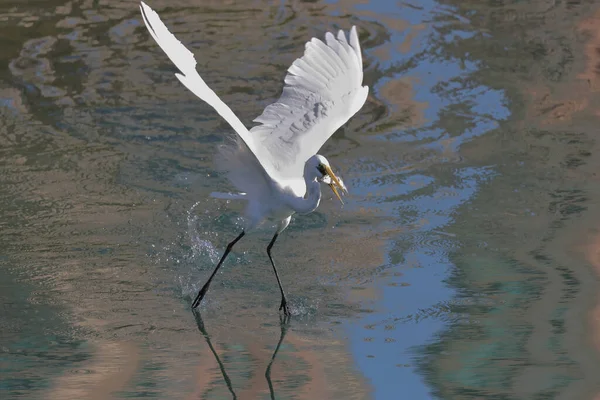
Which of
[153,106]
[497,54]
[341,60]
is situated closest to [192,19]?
[153,106]

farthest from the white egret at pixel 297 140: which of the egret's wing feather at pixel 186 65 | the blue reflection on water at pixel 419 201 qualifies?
the blue reflection on water at pixel 419 201

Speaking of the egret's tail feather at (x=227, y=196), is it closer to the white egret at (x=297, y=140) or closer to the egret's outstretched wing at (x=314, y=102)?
the white egret at (x=297, y=140)

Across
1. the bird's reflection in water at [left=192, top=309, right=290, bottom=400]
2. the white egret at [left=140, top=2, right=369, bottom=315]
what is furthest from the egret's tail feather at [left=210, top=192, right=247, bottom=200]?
the bird's reflection in water at [left=192, top=309, right=290, bottom=400]

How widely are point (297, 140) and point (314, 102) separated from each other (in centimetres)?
26

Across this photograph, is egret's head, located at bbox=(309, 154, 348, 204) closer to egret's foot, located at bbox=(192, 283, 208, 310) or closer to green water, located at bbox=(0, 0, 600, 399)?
green water, located at bbox=(0, 0, 600, 399)

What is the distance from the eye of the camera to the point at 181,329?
17.3 feet

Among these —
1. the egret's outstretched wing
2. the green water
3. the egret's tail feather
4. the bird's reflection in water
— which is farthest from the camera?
the egret's outstretched wing

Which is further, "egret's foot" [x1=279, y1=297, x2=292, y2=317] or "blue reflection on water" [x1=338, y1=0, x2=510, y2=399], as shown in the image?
"egret's foot" [x1=279, y1=297, x2=292, y2=317]

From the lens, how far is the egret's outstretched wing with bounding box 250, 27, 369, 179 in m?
5.90

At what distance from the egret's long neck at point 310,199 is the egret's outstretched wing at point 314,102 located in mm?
413

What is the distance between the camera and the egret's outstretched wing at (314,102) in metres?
5.90

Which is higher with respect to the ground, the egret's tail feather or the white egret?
the white egret

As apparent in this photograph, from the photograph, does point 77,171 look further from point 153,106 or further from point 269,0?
point 269,0

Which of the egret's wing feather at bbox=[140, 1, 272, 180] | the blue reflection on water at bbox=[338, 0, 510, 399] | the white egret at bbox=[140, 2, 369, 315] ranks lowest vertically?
the blue reflection on water at bbox=[338, 0, 510, 399]
